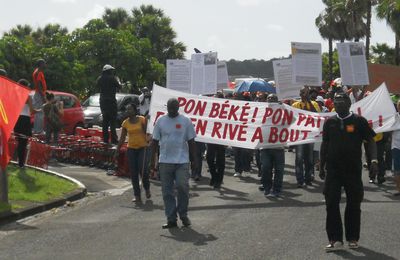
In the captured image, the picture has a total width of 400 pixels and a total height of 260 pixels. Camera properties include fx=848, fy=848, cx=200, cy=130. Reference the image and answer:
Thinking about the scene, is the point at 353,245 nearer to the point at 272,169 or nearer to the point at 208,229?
the point at 208,229

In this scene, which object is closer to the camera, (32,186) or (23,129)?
(32,186)

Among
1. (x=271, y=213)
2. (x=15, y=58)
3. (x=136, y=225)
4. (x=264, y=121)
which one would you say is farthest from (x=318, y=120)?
(x=15, y=58)

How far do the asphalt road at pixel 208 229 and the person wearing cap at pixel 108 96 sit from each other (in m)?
4.26

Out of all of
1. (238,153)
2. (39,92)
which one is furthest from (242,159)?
(39,92)

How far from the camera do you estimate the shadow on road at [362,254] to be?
902 cm

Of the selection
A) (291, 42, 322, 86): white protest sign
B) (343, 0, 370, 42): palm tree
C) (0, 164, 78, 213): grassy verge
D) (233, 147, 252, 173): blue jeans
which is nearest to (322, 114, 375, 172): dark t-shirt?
(0, 164, 78, 213): grassy verge

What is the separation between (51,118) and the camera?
68.3ft

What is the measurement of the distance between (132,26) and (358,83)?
135 feet

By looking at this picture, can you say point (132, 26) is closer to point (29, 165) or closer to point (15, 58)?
point (15, 58)

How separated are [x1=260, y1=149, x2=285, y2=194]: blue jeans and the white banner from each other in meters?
0.19

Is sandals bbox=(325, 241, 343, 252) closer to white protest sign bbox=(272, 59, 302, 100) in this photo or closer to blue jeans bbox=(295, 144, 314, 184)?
blue jeans bbox=(295, 144, 314, 184)

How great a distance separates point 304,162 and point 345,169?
255 inches

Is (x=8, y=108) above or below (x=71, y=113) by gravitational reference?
below

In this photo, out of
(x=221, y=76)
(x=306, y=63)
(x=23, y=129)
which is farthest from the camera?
(x=221, y=76)
